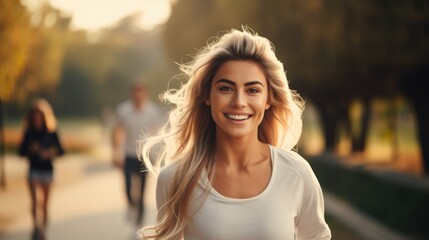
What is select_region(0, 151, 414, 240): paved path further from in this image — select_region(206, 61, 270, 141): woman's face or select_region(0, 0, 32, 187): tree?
select_region(206, 61, 270, 141): woman's face

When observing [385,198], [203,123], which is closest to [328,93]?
[385,198]

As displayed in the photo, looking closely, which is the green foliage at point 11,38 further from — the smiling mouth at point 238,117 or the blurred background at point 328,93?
the smiling mouth at point 238,117

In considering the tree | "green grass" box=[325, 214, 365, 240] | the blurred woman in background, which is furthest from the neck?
the tree

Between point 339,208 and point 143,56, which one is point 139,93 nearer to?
point 339,208

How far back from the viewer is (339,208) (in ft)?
46.5

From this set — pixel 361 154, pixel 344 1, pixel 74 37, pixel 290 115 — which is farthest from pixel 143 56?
pixel 290 115

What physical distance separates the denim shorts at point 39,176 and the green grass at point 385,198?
517 cm

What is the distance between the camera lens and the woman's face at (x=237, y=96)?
296cm

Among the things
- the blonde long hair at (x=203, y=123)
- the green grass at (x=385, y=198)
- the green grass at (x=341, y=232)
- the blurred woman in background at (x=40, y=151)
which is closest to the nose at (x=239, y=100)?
the blonde long hair at (x=203, y=123)

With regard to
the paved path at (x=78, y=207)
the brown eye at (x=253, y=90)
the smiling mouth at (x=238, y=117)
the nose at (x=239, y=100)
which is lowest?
the paved path at (x=78, y=207)

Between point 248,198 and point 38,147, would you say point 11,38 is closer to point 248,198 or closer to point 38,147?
point 38,147

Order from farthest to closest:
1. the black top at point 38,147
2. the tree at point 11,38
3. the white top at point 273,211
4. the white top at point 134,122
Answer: the tree at point 11,38 → the white top at point 134,122 → the black top at point 38,147 → the white top at point 273,211

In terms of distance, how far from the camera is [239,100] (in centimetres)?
293

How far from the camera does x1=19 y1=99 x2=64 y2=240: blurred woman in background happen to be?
378 inches
